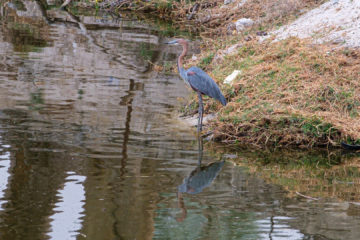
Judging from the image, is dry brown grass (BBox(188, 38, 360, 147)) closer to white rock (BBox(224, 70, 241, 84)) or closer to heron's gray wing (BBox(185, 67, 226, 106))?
white rock (BBox(224, 70, 241, 84))

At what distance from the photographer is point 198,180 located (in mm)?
7344

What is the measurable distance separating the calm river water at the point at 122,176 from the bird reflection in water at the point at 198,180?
0.04 feet

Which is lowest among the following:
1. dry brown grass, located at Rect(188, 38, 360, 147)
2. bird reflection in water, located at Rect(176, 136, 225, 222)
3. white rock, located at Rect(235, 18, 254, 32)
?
bird reflection in water, located at Rect(176, 136, 225, 222)

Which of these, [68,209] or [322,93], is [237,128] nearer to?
[322,93]

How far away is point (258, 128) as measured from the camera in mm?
9312

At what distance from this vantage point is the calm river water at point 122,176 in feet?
19.1

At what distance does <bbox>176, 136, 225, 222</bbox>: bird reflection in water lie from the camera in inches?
259

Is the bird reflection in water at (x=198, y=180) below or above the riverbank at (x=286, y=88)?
below

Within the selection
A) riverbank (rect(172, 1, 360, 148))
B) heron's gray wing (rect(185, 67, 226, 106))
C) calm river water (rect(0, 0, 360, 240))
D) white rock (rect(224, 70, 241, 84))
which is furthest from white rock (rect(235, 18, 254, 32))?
heron's gray wing (rect(185, 67, 226, 106))

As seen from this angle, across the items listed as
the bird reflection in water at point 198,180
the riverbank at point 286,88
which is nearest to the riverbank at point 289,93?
the riverbank at point 286,88

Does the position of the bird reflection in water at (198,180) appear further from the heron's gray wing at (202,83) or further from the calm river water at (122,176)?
the heron's gray wing at (202,83)

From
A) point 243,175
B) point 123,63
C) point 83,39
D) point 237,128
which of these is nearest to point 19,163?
point 243,175

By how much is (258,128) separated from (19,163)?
12.2 ft

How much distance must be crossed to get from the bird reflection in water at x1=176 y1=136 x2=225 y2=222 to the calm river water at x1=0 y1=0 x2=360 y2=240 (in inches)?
0.5
